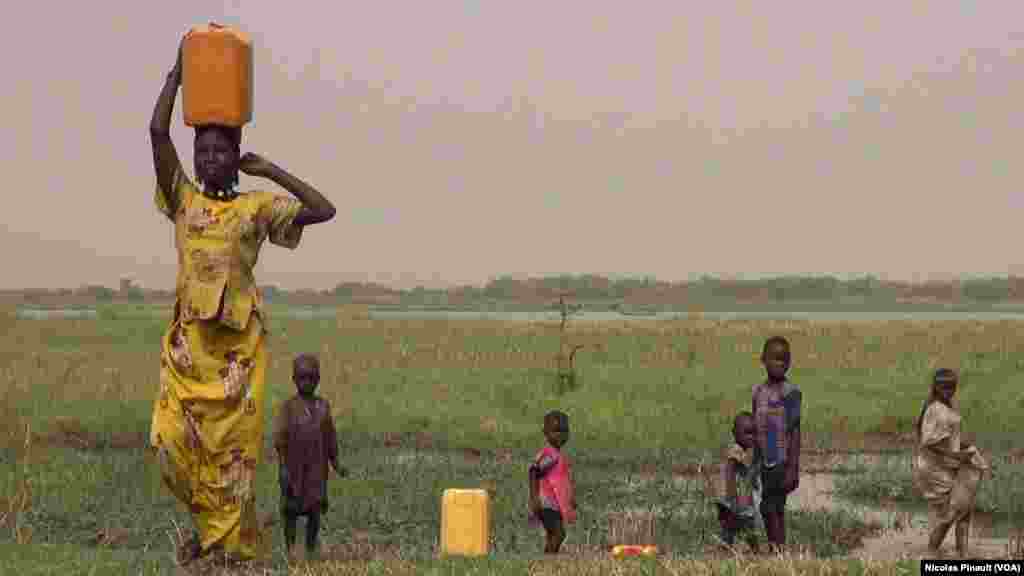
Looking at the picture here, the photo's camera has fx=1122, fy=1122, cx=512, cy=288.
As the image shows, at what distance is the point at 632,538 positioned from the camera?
33.2ft

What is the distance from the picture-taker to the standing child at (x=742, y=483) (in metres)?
8.12

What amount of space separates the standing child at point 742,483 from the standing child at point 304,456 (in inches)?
110

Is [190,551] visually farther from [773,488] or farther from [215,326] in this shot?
[773,488]

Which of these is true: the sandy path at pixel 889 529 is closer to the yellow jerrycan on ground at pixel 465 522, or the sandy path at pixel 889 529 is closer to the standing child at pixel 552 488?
the standing child at pixel 552 488

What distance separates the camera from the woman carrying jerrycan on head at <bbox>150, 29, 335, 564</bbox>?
18.4 ft

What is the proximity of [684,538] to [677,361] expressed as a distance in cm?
1448

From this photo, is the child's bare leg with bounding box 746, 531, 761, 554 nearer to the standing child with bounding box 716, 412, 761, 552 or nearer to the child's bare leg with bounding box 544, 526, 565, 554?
the standing child with bounding box 716, 412, 761, 552

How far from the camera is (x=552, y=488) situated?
7965mm

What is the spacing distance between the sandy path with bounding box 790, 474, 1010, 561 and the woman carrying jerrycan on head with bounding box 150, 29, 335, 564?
4999mm

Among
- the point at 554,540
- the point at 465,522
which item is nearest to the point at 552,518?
the point at 554,540

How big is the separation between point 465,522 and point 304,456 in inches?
53.7

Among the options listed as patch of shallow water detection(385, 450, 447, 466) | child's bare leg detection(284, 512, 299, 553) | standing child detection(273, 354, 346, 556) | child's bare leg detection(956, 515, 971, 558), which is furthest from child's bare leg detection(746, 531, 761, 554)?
patch of shallow water detection(385, 450, 447, 466)

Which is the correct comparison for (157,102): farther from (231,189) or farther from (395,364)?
(395,364)

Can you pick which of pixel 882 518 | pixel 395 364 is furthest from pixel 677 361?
pixel 882 518
